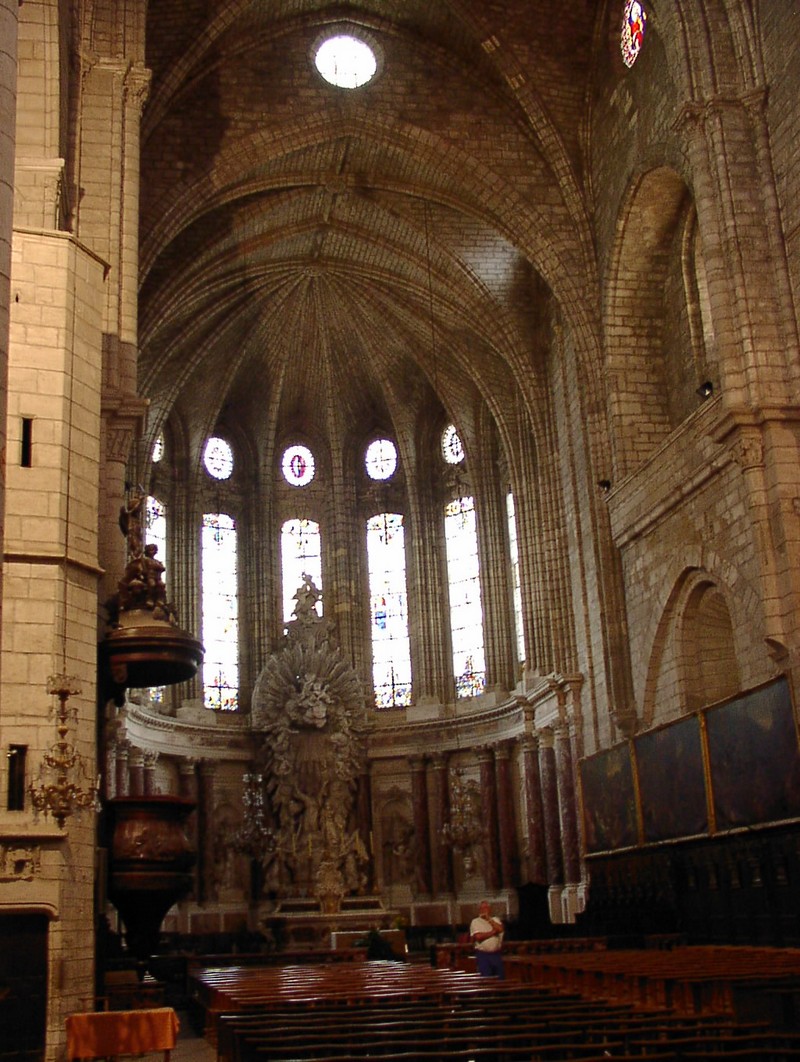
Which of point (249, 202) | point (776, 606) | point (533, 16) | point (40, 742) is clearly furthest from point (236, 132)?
point (40, 742)

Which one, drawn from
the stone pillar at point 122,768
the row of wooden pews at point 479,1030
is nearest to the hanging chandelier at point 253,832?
the stone pillar at point 122,768

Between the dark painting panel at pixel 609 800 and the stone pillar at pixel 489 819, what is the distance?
7826 millimetres

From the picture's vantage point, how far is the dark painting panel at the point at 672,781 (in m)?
18.7

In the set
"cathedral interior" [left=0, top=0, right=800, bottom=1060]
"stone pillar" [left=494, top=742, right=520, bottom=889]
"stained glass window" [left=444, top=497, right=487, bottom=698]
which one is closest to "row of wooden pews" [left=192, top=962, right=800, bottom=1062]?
"cathedral interior" [left=0, top=0, right=800, bottom=1060]

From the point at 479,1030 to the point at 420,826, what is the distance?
25861 millimetres

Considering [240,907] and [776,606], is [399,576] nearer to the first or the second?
[240,907]

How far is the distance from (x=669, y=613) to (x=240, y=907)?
48.6 ft

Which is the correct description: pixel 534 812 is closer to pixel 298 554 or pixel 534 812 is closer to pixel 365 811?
pixel 365 811

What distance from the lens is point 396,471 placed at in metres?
35.9

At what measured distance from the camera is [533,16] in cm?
2522

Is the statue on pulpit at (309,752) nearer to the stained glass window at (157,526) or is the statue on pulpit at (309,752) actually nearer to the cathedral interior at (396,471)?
the cathedral interior at (396,471)

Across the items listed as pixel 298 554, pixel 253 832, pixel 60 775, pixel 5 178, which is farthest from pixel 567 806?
pixel 5 178

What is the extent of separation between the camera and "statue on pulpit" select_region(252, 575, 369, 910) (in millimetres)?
30781

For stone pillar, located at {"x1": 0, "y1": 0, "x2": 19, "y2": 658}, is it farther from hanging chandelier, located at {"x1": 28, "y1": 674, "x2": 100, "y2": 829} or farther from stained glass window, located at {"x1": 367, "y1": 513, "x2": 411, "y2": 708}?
stained glass window, located at {"x1": 367, "y1": 513, "x2": 411, "y2": 708}
